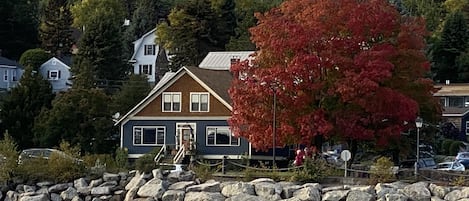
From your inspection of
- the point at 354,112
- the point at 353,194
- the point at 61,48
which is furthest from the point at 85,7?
the point at 353,194

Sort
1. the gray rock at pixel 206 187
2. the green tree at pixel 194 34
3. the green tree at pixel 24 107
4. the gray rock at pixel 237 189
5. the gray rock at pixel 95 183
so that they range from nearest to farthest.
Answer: the gray rock at pixel 237 189, the gray rock at pixel 206 187, the gray rock at pixel 95 183, the green tree at pixel 24 107, the green tree at pixel 194 34

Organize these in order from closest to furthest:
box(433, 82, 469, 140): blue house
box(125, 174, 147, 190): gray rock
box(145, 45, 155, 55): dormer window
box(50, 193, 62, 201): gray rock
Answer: box(125, 174, 147, 190): gray rock < box(50, 193, 62, 201): gray rock < box(433, 82, 469, 140): blue house < box(145, 45, 155, 55): dormer window

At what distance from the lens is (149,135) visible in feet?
167

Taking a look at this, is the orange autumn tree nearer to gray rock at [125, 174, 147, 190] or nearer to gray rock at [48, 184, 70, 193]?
gray rock at [125, 174, 147, 190]

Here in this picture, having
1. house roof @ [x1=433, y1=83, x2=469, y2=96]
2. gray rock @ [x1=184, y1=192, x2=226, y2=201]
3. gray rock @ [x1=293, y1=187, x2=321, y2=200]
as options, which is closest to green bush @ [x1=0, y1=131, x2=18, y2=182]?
gray rock @ [x1=184, y1=192, x2=226, y2=201]

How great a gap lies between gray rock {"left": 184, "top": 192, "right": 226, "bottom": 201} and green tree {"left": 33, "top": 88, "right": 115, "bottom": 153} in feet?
68.7

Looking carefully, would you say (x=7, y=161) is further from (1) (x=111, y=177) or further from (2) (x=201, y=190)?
(2) (x=201, y=190)

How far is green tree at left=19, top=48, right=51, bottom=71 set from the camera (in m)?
83.1

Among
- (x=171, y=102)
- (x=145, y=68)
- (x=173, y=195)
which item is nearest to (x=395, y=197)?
(x=173, y=195)

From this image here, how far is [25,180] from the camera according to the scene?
34.2 m

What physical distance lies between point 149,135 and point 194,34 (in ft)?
89.7

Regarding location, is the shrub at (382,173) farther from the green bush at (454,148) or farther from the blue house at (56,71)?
the blue house at (56,71)

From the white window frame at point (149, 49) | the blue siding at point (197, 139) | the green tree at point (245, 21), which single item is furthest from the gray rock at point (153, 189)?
the white window frame at point (149, 49)

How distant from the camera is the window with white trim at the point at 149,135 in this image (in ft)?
167
